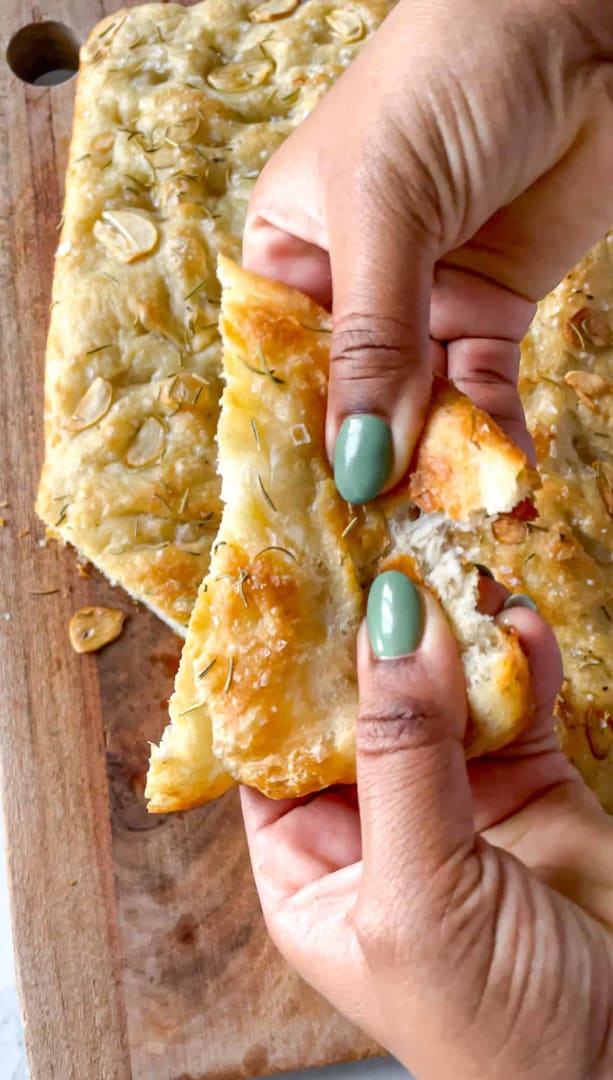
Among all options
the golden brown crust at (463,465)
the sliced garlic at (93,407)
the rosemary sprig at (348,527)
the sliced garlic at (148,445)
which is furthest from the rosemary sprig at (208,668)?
the sliced garlic at (93,407)

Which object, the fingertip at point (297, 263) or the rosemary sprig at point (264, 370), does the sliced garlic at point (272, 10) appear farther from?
the rosemary sprig at point (264, 370)

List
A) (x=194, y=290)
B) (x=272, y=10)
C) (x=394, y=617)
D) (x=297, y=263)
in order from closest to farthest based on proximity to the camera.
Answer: (x=394, y=617), (x=297, y=263), (x=194, y=290), (x=272, y=10)

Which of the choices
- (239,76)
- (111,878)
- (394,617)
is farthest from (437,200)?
(111,878)

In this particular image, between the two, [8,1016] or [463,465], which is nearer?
[463,465]

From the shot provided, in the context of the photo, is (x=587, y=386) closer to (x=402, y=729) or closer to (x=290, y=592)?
(x=290, y=592)

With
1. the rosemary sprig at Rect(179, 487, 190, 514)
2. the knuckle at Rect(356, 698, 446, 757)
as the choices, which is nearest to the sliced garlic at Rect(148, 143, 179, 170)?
the rosemary sprig at Rect(179, 487, 190, 514)

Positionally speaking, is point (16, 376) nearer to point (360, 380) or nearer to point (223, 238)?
point (223, 238)
